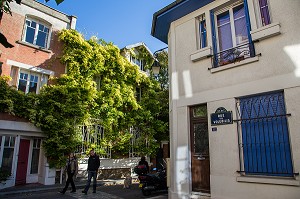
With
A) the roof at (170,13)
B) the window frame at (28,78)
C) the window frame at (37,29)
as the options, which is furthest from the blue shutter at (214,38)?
the window frame at (37,29)

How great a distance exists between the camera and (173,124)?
789cm

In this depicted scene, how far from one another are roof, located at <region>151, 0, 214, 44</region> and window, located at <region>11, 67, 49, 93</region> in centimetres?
732

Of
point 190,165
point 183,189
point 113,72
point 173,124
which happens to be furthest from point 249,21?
point 113,72

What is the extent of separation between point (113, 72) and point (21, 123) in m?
6.48

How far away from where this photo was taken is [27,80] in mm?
12562

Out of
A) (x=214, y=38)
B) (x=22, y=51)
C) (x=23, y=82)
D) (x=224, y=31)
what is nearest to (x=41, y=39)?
(x=22, y=51)

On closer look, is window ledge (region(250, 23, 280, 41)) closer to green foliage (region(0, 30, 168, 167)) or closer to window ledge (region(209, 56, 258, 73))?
window ledge (region(209, 56, 258, 73))

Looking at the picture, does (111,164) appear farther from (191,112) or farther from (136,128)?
(191,112)

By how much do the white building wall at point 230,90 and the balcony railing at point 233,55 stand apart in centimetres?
19

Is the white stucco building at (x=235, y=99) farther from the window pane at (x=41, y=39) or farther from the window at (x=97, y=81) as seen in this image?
the window pane at (x=41, y=39)

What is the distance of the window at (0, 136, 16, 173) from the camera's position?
11219 mm

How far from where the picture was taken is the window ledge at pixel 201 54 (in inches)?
285

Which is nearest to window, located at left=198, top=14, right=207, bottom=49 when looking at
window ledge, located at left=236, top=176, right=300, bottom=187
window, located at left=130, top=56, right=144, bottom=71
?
window ledge, located at left=236, top=176, right=300, bottom=187

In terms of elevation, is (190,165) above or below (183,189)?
above
